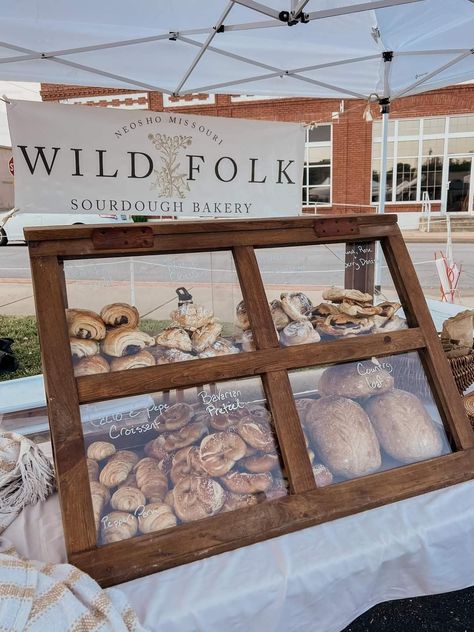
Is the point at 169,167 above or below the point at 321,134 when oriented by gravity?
below

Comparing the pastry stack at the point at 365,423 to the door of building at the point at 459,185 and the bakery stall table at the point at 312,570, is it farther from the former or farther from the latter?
the door of building at the point at 459,185

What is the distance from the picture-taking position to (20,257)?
10445mm

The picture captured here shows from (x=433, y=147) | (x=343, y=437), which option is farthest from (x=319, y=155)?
(x=343, y=437)

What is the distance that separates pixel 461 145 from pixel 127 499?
15.8 m

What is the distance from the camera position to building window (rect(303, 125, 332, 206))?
13.9 metres

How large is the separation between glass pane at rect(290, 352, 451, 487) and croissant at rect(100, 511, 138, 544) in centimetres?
38

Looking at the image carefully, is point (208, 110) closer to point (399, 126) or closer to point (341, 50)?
point (399, 126)

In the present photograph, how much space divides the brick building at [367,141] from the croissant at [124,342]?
1210cm

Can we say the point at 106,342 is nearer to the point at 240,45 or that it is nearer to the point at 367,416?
the point at 367,416

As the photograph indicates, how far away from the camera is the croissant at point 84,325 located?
0.97 metres

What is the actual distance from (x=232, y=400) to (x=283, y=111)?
13717 millimetres

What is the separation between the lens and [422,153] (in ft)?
47.2

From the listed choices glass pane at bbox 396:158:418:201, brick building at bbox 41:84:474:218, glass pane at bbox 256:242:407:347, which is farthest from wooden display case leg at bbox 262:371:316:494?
glass pane at bbox 396:158:418:201

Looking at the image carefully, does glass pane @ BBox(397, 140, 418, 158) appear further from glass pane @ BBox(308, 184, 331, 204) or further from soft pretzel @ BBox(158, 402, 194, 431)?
soft pretzel @ BBox(158, 402, 194, 431)
